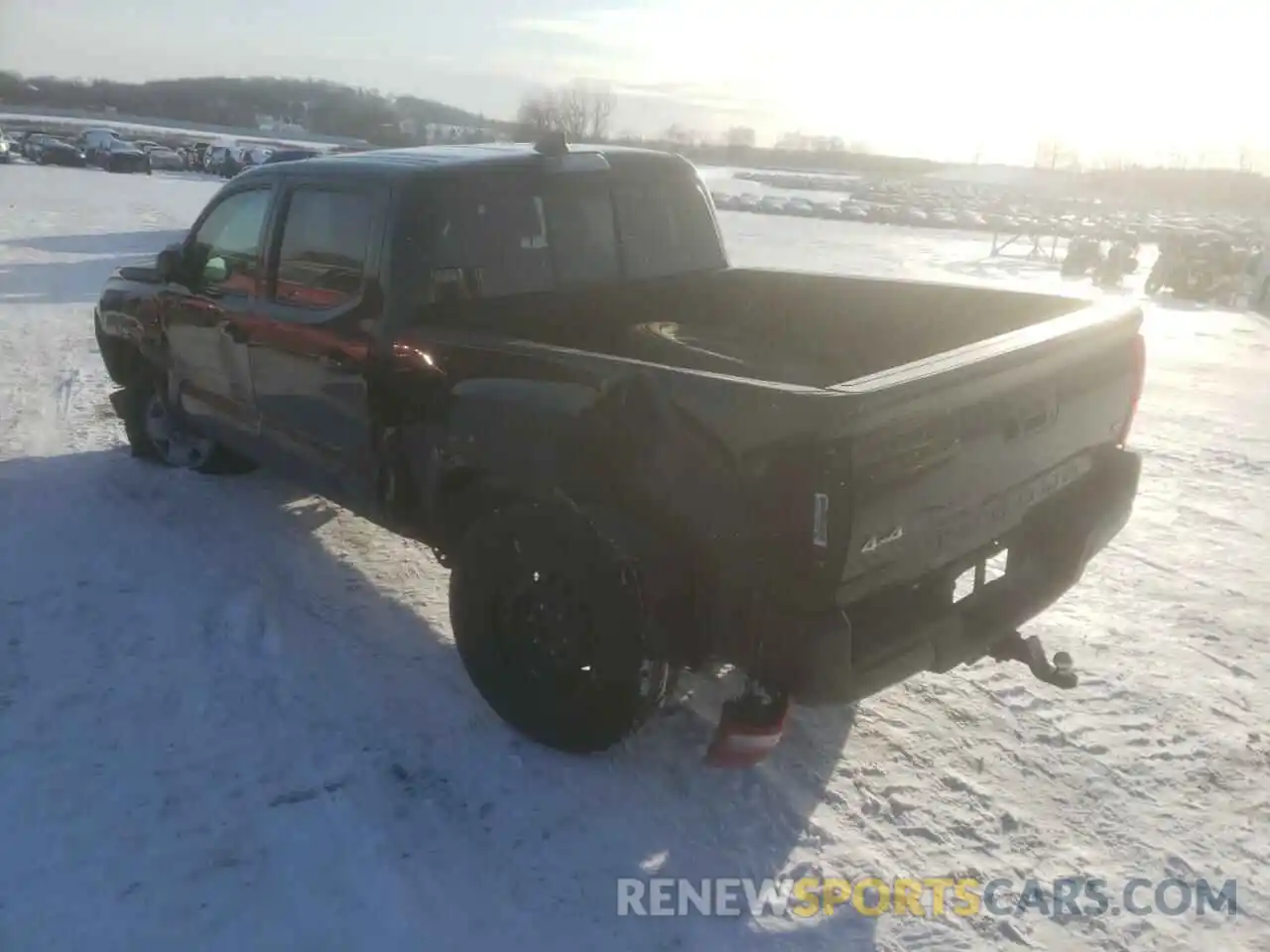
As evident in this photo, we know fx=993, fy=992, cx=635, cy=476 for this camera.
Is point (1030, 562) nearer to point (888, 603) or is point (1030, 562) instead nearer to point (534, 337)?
point (888, 603)

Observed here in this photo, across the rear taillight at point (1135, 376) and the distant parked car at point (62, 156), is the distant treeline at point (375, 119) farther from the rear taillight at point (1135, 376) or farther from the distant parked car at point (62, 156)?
the rear taillight at point (1135, 376)

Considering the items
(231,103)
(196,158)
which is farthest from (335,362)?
(231,103)

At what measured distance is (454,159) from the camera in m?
4.14

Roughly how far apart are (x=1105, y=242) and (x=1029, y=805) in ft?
127

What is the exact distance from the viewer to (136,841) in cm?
298

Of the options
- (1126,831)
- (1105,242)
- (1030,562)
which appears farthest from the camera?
(1105,242)

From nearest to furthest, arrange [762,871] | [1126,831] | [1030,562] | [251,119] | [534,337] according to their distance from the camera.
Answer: [762,871], [1126,831], [1030,562], [534,337], [251,119]

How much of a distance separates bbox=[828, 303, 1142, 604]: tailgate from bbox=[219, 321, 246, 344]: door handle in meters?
3.21

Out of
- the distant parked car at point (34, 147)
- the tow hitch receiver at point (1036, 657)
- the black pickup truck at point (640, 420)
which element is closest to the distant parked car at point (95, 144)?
the distant parked car at point (34, 147)

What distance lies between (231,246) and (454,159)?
1478 mm

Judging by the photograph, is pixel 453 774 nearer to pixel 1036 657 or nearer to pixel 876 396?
pixel 876 396

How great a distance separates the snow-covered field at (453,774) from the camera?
2.77 metres

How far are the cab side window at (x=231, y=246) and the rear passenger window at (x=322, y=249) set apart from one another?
26 cm

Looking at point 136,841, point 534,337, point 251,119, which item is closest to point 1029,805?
point 534,337
